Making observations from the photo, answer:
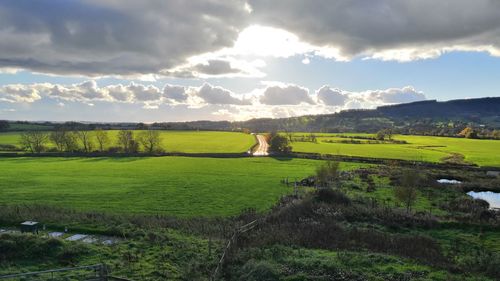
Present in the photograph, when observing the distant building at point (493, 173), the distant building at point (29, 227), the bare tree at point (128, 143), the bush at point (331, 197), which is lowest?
the distant building at point (493, 173)

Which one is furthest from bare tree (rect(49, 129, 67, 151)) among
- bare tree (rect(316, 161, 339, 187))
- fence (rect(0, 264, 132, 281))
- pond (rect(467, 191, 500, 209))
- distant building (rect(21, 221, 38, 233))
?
pond (rect(467, 191, 500, 209))

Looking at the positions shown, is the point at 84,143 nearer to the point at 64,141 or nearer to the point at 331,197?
the point at 64,141

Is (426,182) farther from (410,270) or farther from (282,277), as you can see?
(282,277)

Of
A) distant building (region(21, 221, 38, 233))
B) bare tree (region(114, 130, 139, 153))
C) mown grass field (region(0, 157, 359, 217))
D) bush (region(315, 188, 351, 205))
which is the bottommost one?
mown grass field (region(0, 157, 359, 217))

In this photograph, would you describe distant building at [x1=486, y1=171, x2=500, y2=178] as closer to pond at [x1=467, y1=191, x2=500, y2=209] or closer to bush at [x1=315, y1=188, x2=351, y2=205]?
pond at [x1=467, y1=191, x2=500, y2=209]

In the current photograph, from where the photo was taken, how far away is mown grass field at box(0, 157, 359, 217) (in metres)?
45.7

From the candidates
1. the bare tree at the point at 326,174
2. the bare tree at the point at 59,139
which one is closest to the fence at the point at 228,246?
the bare tree at the point at 326,174

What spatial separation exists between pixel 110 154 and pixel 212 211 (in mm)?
82703

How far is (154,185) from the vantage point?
61.7m

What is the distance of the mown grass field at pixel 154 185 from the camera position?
45719 millimetres

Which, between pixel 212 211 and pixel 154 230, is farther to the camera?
pixel 212 211

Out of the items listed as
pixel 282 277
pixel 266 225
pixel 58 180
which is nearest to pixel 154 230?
pixel 266 225

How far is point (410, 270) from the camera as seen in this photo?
20.3m

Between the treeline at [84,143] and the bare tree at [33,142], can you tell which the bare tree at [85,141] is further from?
Result: the bare tree at [33,142]
